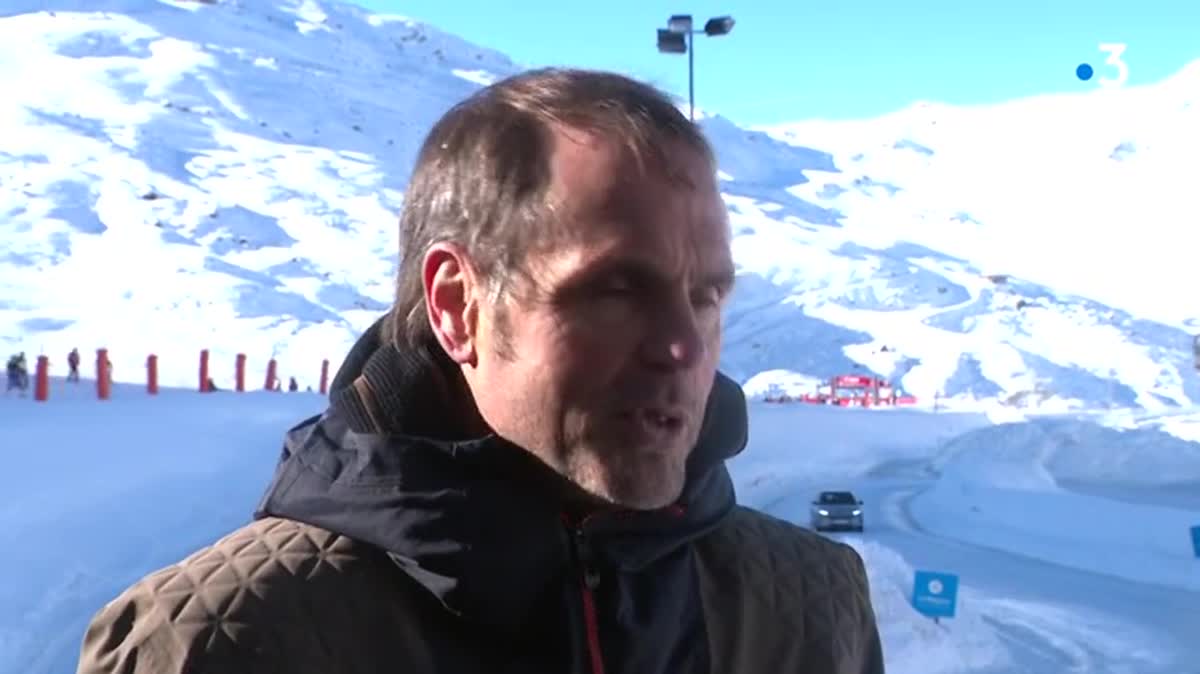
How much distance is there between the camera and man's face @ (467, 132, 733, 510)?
1.46 meters

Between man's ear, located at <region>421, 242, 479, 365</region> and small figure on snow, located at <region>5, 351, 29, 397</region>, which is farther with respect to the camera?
small figure on snow, located at <region>5, 351, 29, 397</region>

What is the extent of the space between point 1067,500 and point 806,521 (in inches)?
190

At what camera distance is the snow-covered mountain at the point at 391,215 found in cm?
3769

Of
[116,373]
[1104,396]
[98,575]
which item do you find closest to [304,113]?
[1104,396]

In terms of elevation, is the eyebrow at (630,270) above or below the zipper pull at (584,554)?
above

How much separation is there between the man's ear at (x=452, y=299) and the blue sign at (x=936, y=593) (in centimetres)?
830

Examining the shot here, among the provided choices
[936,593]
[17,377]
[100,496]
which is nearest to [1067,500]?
[936,593]

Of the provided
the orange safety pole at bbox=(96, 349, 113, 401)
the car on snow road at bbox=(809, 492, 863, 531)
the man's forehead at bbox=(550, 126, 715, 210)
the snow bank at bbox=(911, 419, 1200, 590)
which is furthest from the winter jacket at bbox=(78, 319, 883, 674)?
the orange safety pole at bbox=(96, 349, 113, 401)

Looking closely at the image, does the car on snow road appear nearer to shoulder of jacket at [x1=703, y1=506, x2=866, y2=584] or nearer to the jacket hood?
shoulder of jacket at [x1=703, y1=506, x2=866, y2=584]

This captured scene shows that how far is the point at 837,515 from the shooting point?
56.3 feet

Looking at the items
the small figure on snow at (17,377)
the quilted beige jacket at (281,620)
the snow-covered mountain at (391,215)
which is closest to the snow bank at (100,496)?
the small figure on snow at (17,377)

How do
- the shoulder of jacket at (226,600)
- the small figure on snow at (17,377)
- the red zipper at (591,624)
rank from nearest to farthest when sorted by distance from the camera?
the shoulder of jacket at (226,600), the red zipper at (591,624), the small figure on snow at (17,377)

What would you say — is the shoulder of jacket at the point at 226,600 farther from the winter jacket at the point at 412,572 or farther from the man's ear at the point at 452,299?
the man's ear at the point at 452,299

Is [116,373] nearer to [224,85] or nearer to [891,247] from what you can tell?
[891,247]
